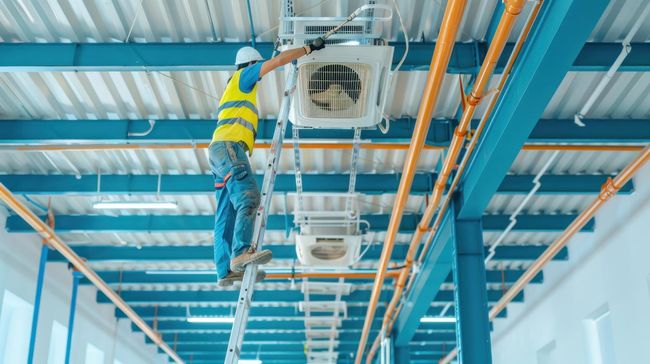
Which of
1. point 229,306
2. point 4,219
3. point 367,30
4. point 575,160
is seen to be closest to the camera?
point 367,30

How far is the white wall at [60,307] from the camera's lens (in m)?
12.6

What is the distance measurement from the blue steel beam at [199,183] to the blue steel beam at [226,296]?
5978 mm

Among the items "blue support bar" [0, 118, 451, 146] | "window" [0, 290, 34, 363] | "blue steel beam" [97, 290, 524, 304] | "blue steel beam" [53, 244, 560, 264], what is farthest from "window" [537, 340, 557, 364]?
"window" [0, 290, 34, 363]

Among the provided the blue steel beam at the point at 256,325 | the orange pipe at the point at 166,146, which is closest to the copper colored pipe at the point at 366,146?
the orange pipe at the point at 166,146

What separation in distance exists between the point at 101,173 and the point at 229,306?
7832 mm

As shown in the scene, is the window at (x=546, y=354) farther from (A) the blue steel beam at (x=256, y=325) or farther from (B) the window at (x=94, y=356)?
(B) the window at (x=94, y=356)

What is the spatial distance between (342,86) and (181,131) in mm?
3278

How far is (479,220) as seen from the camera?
941 centimetres

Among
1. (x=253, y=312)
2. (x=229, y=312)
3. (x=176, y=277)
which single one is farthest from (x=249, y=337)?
(x=176, y=277)

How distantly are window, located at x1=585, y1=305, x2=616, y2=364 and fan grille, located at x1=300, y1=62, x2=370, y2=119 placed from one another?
6810 millimetres

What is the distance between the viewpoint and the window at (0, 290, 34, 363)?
42.2 feet

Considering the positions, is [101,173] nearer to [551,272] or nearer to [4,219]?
[4,219]

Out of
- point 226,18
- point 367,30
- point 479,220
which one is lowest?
point 479,220

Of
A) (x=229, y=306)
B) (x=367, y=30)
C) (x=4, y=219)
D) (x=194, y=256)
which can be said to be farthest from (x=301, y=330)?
(x=367, y=30)
